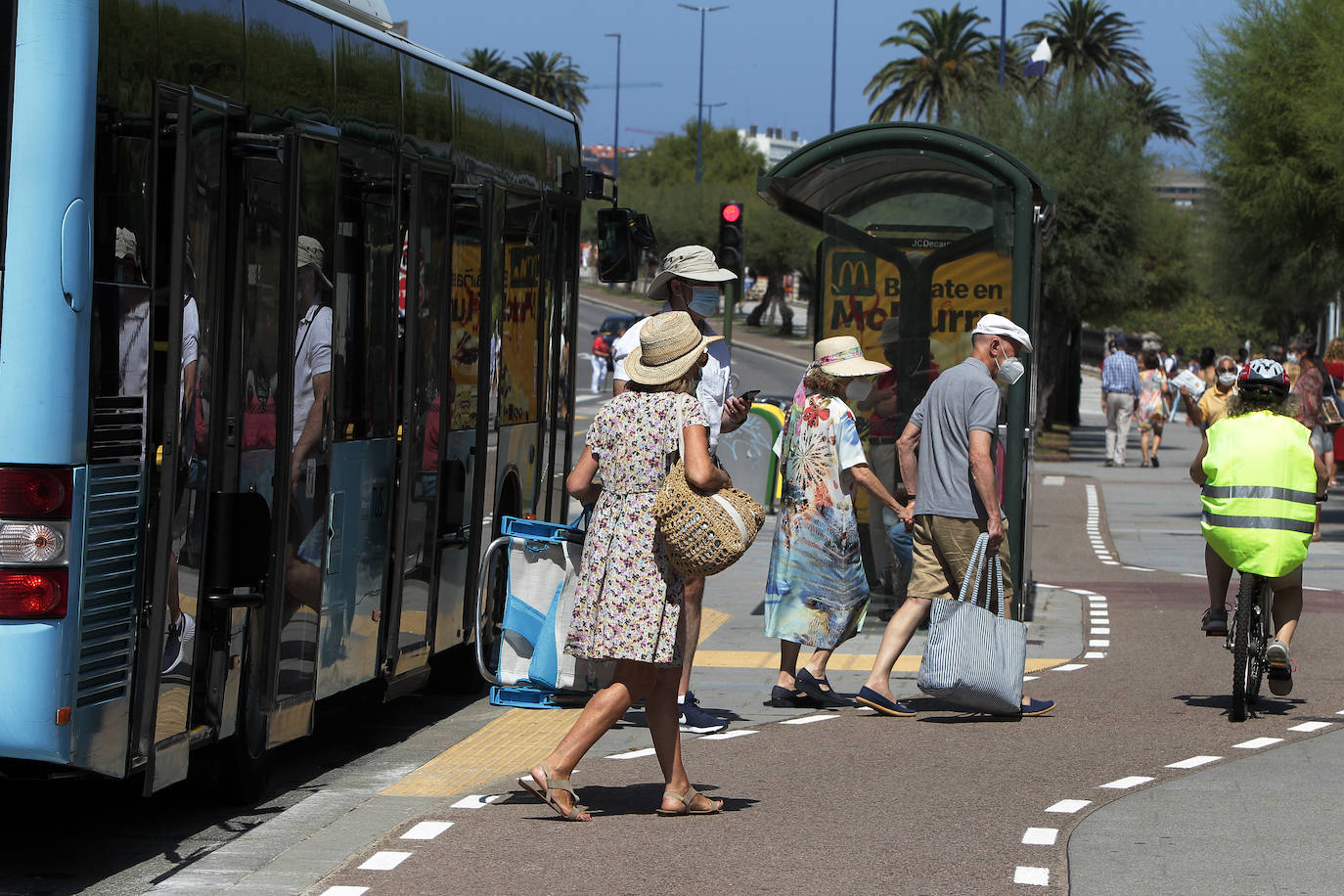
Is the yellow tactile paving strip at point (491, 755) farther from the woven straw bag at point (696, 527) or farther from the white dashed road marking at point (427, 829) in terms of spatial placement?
the woven straw bag at point (696, 527)

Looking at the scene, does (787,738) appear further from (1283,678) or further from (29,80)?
(29,80)

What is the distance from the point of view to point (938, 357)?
1320cm

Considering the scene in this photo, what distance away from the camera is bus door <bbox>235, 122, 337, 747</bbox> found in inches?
257

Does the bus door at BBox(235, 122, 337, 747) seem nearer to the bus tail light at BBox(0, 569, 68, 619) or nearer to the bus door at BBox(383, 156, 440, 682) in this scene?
the bus door at BBox(383, 156, 440, 682)

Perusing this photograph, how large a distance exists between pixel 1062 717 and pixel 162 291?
5.36 m

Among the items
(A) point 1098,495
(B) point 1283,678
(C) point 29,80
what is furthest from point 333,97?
(A) point 1098,495

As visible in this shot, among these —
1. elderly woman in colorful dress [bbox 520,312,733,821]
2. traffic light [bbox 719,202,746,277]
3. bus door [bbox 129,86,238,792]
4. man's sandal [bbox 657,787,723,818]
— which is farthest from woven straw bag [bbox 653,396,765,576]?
traffic light [bbox 719,202,746,277]

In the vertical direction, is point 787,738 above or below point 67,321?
below

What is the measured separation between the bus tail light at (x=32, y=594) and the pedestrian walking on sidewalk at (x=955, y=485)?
4.92 m

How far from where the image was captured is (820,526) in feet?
31.9

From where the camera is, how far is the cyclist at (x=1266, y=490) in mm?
9477

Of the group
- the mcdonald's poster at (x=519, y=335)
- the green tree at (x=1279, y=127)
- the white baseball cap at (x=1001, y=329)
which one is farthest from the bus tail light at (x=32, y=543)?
the green tree at (x=1279, y=127)

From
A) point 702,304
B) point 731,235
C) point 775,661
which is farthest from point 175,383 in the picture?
point 702,304

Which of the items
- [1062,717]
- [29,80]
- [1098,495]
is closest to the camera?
[29,80]
